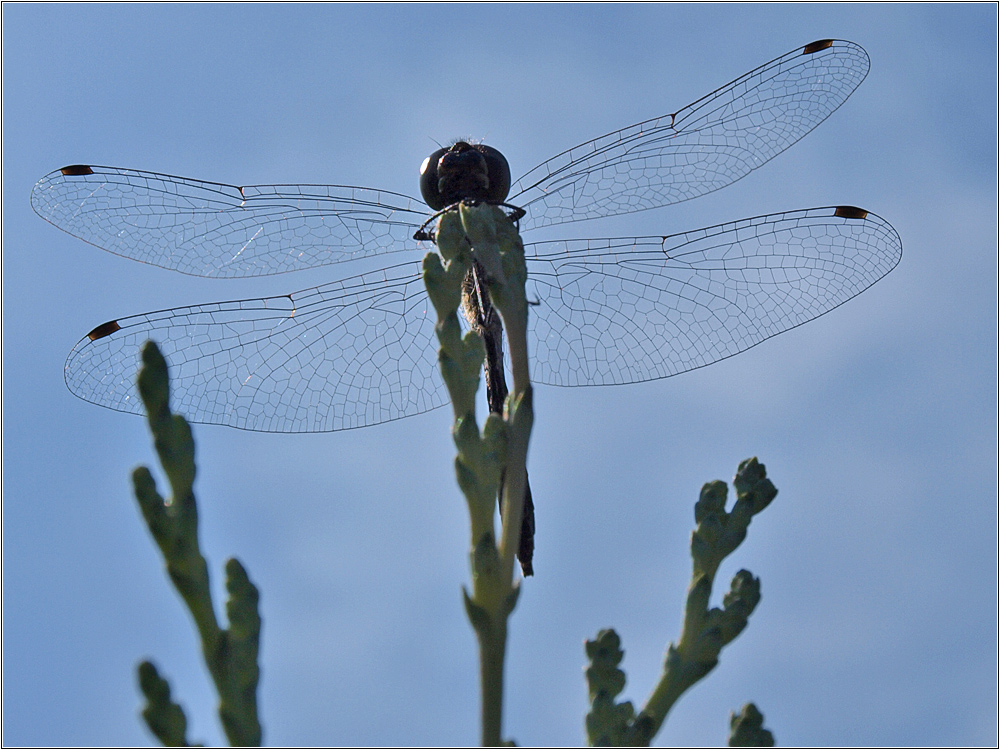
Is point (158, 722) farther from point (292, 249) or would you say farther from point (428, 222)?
point (292, 249)

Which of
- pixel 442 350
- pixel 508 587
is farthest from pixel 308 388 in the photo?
pixel 508 587

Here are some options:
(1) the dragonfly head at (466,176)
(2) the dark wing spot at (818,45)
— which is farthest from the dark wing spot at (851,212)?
(1) the dragonfly head at (466,176)

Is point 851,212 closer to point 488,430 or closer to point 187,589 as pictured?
point 488,430

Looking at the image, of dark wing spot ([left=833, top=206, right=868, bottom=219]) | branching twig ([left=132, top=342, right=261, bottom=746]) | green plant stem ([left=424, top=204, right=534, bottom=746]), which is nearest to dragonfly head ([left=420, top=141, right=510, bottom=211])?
green plant stem ([left=424, top=204, right=534, bottom=746])

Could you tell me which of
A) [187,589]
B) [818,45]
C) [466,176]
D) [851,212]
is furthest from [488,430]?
[818,45]

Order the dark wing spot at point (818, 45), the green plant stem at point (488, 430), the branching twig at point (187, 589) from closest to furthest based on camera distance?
1. the branching twig at point (187, 589)
2. the green plant stem at point (488, 430)
3. the dark wing spot at point (818, 45)

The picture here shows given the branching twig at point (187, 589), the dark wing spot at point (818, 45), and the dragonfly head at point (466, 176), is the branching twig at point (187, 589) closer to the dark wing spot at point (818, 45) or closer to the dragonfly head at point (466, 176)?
the dragonfly head at point (466, 176)
